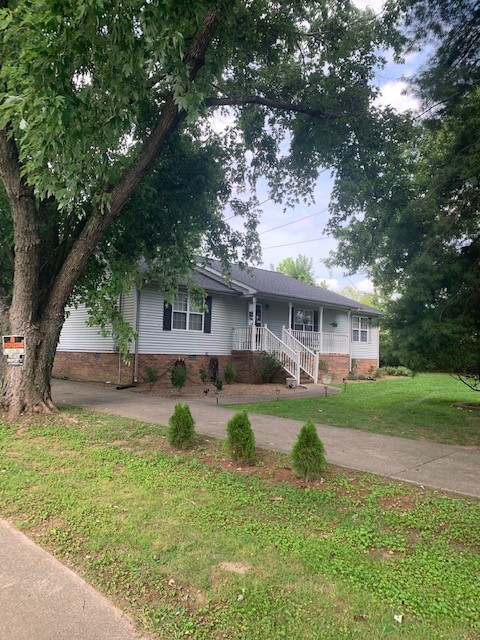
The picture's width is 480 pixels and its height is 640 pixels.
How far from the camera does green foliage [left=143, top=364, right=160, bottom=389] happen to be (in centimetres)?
1326

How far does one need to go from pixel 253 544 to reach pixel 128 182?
6386mm

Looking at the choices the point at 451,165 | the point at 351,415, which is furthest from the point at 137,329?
the point at 451,165

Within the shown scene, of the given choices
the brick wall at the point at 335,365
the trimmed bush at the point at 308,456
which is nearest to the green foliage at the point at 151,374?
the brick wall at the point at 335,365

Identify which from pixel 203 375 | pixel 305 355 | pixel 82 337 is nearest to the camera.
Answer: pixel 203 375

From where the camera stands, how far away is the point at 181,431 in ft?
19.6

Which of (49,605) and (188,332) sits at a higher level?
(188,332)

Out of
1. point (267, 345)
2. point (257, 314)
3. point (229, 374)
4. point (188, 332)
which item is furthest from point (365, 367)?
point (188, 332)

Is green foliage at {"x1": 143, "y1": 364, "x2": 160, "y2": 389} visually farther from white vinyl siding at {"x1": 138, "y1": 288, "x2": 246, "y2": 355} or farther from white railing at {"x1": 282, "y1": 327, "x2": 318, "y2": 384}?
white railing at {"x1": 282, "y1": 327, "x2": 318, "y2": 384}

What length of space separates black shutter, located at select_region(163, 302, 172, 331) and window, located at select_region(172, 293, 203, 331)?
0.27 m

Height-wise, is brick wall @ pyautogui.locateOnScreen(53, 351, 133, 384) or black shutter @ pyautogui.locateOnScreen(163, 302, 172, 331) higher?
black shutter @ pyautogui.locateOnScreen(163, 302, 172, 331)

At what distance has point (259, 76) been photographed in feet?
33.4

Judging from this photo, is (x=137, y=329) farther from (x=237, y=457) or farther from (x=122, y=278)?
(x=237, y=457)

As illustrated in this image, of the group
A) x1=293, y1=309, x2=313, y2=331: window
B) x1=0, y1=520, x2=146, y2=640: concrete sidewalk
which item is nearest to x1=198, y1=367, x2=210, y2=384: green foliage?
x1=293, y1=309, x2=313, y2=331: window

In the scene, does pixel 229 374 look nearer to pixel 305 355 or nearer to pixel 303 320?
pixel 305 355
